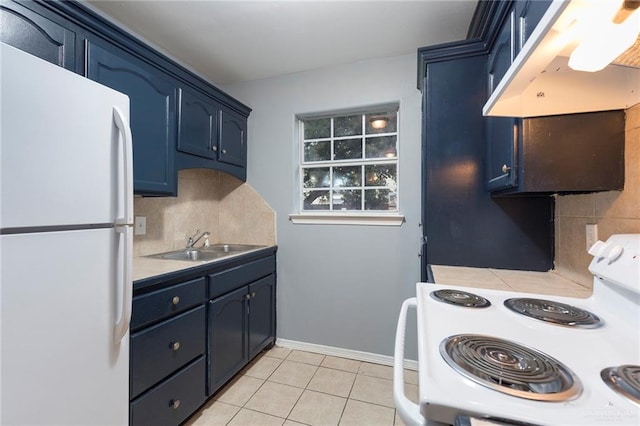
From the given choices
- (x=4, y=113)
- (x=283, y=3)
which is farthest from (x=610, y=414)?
(x=283, y=3)

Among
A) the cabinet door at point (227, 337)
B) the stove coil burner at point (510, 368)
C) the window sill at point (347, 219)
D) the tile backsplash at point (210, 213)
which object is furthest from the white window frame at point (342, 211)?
the stove coil burner at point (510, 368)

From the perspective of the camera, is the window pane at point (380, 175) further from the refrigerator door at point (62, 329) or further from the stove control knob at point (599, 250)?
the refrigerator door at point (62, 329)

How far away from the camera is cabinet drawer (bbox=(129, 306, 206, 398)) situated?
4.15 feet

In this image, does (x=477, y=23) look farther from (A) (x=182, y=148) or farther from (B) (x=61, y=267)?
(B) (x=61, y=267)

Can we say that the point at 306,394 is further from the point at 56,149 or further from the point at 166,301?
the point at 56,149

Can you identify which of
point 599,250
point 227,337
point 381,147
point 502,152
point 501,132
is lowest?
point 227,337

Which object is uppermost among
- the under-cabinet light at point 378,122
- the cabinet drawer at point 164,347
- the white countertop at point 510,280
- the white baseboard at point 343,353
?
the under-cabinet light at point 378,122

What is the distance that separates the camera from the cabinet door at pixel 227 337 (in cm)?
175

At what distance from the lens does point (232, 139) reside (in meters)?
2.40

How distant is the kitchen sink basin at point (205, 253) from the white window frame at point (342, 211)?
56 centimetres

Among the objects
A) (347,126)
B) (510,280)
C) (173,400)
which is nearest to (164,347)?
(173,400)

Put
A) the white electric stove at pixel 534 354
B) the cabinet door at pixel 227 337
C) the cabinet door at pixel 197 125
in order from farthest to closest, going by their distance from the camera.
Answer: the cabinet door at pixel 197 125, the cabinet door at pixel 227 337, the white electric stove at pixel 534 354

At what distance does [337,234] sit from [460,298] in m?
1.42

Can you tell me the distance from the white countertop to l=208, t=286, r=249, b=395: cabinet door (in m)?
1.32
